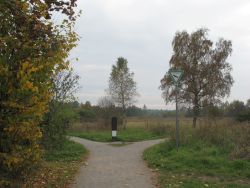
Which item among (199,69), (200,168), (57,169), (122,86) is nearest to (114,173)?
(57,169)

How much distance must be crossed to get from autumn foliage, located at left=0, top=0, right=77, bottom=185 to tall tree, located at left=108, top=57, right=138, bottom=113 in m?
48.8

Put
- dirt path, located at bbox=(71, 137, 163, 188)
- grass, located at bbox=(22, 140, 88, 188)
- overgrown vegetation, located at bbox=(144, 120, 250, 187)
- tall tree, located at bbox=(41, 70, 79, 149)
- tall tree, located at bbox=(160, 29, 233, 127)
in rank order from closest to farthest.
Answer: grass, located at bbox=(22, 140, 88, 188) → dirt path, located at bbox=(71, 137, 163, 188) → overgrown vegetation, located at bbox=(144, 120, 250, 187) → tall tree, located at bbox=(41, 70, 79, 149) → tall tree, located at bbox=(160, 29, 233, 127)

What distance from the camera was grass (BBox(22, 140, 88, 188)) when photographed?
9.82m

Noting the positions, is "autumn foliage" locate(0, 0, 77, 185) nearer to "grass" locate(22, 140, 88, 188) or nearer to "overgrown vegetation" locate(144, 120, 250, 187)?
"grass" locate(22, 140, 88, 188)

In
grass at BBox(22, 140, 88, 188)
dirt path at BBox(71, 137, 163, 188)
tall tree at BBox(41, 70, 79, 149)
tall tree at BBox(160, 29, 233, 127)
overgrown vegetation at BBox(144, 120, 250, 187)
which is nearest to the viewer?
grass at BBox(22, 140, 88, 188)

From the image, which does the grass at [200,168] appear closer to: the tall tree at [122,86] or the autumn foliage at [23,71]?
the autumn foliage at [23,71]

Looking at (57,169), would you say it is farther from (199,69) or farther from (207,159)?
(199,69)

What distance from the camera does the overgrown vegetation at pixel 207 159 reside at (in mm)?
10766

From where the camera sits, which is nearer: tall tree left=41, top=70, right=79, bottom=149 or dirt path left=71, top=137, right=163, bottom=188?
dirt path left=71, top=137, right=163, bottom=188

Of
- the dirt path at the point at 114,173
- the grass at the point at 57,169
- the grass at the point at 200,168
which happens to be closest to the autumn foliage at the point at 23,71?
A: the grass at the point at 57,169

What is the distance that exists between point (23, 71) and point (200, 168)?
7.66 meters

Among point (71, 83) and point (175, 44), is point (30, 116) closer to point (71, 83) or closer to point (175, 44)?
point (71, 83)

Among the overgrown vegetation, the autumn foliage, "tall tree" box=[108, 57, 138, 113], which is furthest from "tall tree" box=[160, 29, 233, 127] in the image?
the autumn foliage

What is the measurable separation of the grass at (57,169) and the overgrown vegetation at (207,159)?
104 inches
